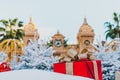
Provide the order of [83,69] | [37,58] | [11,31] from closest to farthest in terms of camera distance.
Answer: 1. [83,69]
2. [37,58]
3. [11,31]

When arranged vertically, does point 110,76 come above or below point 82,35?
below

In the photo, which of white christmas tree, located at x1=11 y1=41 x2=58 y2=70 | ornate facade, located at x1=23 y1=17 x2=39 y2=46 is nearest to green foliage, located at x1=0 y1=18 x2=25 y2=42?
ornate facade, located at x1=23 y1=17 x2=39 y2=46

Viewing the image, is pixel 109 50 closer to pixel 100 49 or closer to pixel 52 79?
pixel 100 49

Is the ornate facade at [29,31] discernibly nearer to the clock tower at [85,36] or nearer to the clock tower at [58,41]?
the clock tower at [58,41]

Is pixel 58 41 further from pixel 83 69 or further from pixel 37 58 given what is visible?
pixel 83 69

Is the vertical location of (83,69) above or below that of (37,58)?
below

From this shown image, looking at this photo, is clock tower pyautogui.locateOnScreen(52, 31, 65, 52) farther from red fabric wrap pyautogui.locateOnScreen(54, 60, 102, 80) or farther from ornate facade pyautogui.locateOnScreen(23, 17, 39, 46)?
red fabric wrap pyautogui.locateOnScreen(54, 60, 102, 80)

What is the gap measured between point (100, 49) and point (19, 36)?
29.7 m

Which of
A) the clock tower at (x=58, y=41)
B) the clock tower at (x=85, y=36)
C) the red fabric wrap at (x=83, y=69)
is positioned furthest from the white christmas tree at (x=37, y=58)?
the clock tower at (x=85, y=36)

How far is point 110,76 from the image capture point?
9.47 meters

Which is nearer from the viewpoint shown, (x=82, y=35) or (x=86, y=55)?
(x=86, y=55)

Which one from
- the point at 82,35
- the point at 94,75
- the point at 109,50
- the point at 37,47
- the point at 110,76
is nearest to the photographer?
the point at 94,75

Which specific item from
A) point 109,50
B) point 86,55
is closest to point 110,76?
point 109,50

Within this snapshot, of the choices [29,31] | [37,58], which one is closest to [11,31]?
[29,31]
